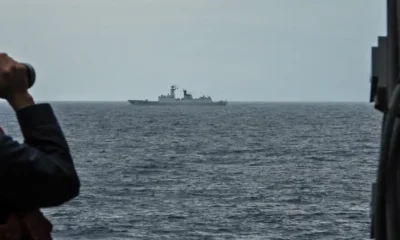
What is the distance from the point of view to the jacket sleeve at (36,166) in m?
1.90

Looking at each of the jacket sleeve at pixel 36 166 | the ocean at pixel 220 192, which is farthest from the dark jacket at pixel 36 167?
the ocean at pixel 220 192

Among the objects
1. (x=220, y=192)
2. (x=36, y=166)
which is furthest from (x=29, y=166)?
(x=220, y=192)

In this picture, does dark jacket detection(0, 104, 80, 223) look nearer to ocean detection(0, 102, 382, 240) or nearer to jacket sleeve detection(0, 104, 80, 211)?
jacket sleeve detection(0, 104, 80, 211)

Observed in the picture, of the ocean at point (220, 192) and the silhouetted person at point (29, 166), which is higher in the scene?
the silhouetted person at point (29, 166)

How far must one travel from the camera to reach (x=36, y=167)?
1.90m

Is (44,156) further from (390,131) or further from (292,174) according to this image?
(292,174)

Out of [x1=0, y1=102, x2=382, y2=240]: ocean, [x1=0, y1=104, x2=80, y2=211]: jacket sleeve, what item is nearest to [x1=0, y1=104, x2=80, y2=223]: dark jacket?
[x1=0, y1=104, x2=80, y2=211]: jacket sleeve

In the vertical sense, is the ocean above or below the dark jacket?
below

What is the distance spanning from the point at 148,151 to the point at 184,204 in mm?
32091

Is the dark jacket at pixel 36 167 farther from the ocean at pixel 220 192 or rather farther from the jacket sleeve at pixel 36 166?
the ocean at pixel 220 192

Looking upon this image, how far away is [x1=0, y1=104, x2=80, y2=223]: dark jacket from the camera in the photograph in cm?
190

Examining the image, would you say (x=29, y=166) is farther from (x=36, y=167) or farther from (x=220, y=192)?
A: (x=220, y=192)

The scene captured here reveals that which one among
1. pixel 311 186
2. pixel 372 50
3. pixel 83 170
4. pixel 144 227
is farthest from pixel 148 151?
pixel 372 50

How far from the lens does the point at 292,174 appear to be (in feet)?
147
